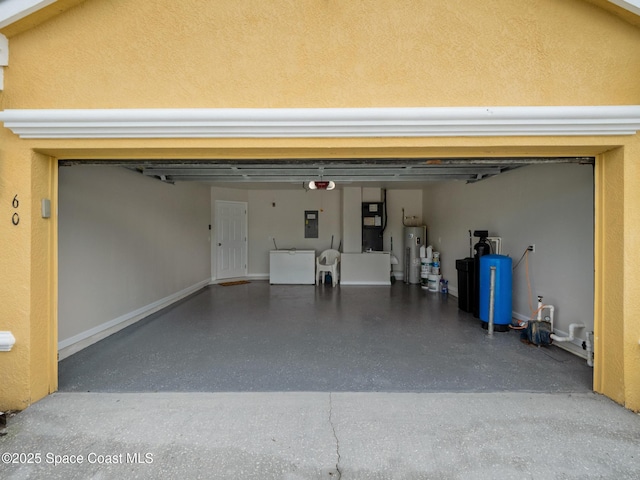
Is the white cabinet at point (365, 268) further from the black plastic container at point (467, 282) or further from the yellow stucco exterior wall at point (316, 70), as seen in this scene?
the yellow stucco exterior wall at point (316, 70)

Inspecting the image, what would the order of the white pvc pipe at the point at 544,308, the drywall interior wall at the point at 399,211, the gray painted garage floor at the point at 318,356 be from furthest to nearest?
1. the drywall interior wall at the point at 399,211
2. the white pvc pipe at the point at 544,308
3. the gray painted garage floor at the point at 318,356

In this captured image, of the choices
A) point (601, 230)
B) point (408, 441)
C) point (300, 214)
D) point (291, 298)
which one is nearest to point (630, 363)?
point (601, 230)

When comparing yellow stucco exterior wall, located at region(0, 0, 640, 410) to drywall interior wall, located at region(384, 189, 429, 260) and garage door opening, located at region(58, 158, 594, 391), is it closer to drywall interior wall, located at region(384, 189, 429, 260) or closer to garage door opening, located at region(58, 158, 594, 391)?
garage door opening, located at region(58, 158, 594, 391)

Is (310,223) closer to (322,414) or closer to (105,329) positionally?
(105,329)

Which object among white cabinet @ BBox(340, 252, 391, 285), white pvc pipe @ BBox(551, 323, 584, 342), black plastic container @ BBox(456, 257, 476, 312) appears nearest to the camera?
white pvc pipe @ BBox(551, 323, 584, 342)

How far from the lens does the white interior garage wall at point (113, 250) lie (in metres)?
3.27

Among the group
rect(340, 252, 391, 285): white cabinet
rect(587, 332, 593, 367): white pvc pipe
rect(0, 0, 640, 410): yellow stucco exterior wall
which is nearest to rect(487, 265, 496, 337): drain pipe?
rect(587, 332, 593, 367): white pvc pipe

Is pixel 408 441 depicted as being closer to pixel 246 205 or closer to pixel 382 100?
pixel 382 100

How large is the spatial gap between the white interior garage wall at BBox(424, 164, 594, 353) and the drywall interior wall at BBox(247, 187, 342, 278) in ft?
13.1

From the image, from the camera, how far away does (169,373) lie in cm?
281

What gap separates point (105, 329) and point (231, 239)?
451 cm

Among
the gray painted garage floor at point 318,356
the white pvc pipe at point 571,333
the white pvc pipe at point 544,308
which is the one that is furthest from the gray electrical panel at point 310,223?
the white pvc pipe at point 571,333

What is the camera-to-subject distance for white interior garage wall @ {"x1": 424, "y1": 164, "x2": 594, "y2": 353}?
3.21m

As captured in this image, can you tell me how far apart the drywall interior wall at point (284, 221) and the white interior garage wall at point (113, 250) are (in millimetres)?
2641
